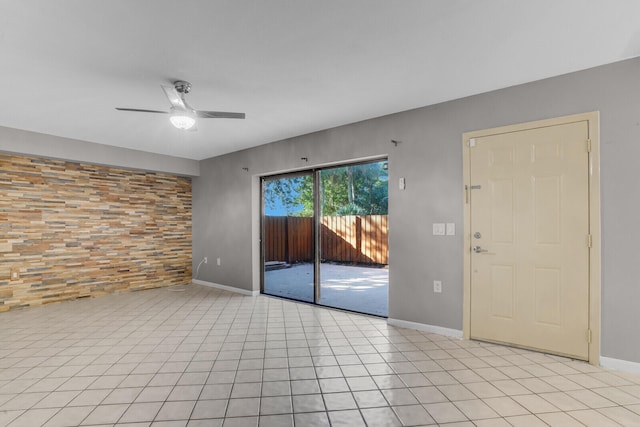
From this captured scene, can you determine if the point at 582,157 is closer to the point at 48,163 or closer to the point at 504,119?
the point at 504,119

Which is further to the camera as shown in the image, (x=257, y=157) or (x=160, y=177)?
(x=160, y=177)

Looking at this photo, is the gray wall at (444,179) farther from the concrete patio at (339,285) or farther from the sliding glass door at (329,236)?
the concrete patio at (339,285)

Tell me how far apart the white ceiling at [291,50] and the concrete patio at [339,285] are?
261cm

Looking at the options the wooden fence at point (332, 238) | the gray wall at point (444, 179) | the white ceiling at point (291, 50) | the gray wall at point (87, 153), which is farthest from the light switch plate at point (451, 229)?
the gray wall at point (87, 153)

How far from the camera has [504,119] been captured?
9.89 feet

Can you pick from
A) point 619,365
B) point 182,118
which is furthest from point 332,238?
point 619,365

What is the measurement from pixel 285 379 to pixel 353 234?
10.5 ft

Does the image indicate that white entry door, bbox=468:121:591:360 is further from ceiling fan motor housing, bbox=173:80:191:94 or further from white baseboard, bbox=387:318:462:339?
ceiling fan motor housing, bbox=173:80:191:94

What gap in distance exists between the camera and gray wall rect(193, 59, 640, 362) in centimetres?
248

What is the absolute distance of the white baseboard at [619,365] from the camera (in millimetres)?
2426

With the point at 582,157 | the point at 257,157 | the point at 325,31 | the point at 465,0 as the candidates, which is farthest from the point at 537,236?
the point at 257,157

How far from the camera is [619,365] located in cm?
248

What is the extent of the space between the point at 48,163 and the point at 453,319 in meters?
5.92

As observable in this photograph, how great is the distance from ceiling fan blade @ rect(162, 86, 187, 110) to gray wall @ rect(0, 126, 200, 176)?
9.82ft
